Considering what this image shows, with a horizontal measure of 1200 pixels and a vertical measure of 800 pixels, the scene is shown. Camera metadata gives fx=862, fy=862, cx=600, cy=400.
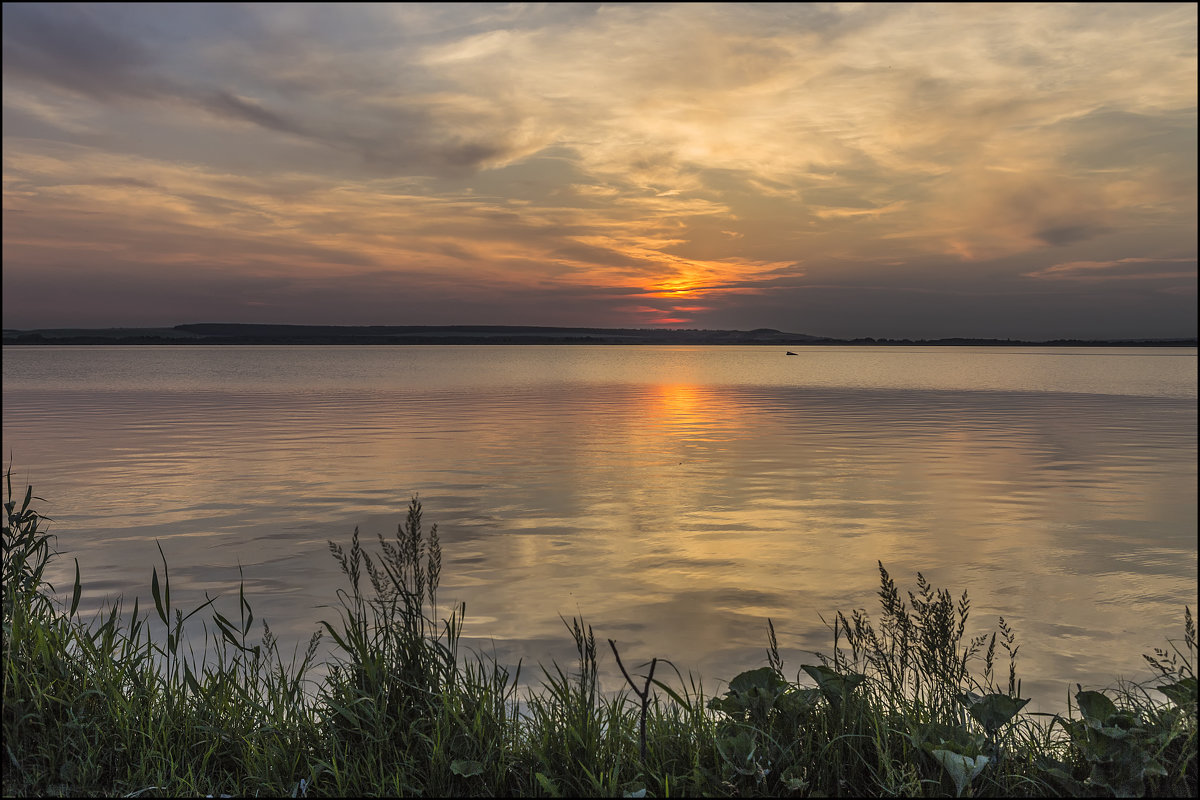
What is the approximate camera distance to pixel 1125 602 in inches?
351

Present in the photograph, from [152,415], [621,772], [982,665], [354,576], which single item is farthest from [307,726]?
[152,415]

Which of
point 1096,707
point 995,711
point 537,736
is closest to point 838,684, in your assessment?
point 995,711

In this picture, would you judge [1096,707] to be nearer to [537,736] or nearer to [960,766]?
[960,766]

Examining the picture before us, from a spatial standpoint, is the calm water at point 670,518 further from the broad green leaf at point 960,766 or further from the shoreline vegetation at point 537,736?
the broad green leaf at point 960,766

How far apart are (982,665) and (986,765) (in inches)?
144

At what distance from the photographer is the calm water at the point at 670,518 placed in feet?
27.5

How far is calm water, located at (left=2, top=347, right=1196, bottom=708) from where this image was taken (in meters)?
8.39

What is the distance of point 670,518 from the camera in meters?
13.2

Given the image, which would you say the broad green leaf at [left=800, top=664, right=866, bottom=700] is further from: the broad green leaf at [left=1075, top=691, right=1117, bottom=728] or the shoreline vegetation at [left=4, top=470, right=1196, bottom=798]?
the broad green leaf at [left=1075, top=691, right=1117, bottom=728]

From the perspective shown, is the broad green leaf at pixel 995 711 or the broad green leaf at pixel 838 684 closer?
the broad green leaf at pixel 995 711

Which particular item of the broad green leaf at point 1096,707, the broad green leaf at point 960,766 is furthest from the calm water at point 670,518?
the broad green leaf at point 960,766

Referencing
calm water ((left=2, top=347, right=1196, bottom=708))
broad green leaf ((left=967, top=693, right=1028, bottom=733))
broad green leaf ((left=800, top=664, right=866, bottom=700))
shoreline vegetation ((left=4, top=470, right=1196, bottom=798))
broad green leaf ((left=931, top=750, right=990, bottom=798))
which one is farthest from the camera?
calm water ((left=2, top=347, right=1196, bottom=708))

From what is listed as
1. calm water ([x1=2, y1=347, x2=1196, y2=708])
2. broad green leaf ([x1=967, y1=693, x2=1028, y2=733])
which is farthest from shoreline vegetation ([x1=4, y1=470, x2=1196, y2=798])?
calm water ([x1=2, y1=347, x2=1196, y2=708])

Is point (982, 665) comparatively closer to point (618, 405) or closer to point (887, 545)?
point (887, 545)
